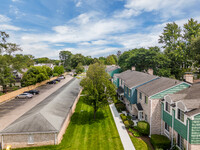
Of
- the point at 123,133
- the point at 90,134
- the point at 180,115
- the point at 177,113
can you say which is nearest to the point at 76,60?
the point at 90,134

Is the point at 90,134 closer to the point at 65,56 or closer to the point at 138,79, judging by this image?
the point at 138,79

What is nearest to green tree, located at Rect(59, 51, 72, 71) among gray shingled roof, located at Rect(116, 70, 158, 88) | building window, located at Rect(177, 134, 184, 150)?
gray shingled roof, located at Rect(116, 70, 158, 88)

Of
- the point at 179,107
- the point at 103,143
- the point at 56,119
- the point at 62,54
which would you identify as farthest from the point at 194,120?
the point at 62,54

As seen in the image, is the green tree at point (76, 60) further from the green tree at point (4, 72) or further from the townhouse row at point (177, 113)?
the townhouse row at point (177, 113)

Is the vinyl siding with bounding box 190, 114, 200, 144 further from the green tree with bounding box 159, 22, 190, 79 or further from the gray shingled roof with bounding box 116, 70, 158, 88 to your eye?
the green tree with bounding box 159, 22, 190, 79

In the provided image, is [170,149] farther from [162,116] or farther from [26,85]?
[26,85]
